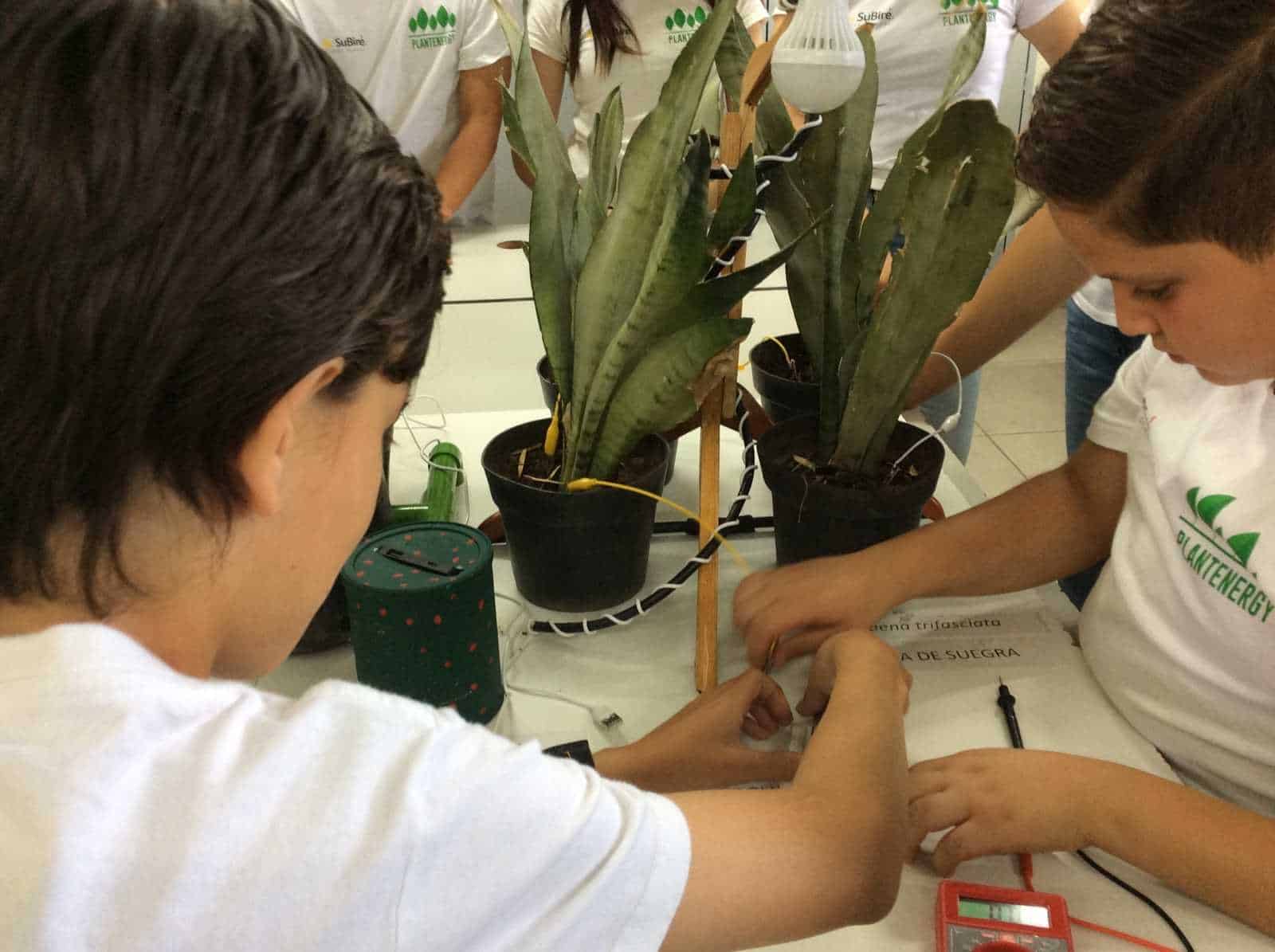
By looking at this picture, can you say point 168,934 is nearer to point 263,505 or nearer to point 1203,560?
point 263,505

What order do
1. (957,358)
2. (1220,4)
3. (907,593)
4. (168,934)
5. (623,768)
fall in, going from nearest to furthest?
1. (168,934)
2. (1220,4)
3. (623,768)
4. (907,593)
5. (957,358)

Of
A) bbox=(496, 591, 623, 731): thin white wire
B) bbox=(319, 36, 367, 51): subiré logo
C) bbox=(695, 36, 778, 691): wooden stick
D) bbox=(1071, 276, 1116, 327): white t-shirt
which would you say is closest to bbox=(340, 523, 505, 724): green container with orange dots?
bbox=(496, 591, 623, 731): thin white wire

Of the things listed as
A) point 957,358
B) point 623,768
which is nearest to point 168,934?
point 623,768

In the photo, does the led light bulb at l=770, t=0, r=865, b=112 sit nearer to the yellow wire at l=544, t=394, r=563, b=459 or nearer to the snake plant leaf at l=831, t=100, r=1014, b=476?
the snake plant leaf at l=831, t=100, r=1014, b=476

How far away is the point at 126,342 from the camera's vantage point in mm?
328

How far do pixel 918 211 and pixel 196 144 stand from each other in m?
0.53

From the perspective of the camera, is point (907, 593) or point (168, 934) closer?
point (168, 934)

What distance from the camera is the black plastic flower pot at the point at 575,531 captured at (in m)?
0.75

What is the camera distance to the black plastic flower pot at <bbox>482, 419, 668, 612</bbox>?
751mm

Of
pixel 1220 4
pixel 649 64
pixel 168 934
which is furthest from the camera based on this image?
pixel 649 64

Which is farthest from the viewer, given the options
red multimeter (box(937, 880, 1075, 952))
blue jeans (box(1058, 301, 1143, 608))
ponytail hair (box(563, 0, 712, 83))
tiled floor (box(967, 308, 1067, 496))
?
tiled floor (box(967, 308, 1067, 496))

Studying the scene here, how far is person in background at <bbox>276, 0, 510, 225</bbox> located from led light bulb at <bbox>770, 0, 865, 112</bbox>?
1.05m

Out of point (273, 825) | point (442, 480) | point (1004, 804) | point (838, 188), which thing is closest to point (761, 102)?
point (838, 188)

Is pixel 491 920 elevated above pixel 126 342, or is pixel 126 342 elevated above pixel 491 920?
pixel 126 342
